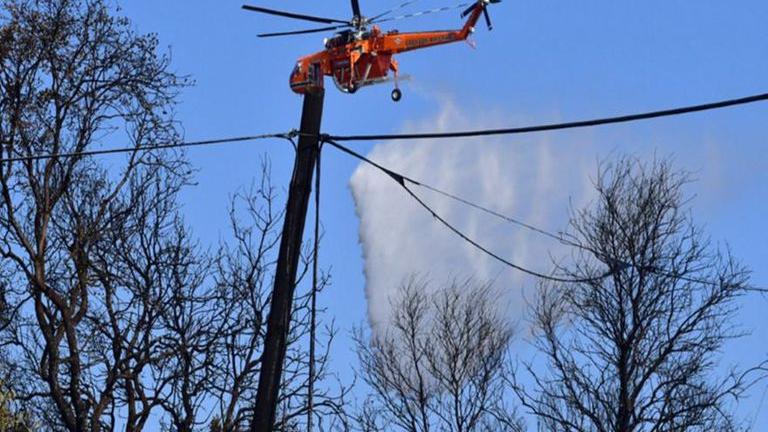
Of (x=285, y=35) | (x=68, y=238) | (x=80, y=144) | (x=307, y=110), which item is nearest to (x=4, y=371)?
(x=68, y=238)

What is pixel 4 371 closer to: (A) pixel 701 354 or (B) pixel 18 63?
(B) pixel 18 63

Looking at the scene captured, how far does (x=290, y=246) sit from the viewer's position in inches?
521

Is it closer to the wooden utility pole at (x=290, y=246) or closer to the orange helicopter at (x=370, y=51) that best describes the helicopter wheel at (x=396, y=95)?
the orange helicopter at (x=370, y=51)

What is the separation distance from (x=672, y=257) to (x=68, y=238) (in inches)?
434

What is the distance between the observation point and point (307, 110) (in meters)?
13.4

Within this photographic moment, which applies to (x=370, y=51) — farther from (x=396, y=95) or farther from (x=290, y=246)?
(x=290, y=246)

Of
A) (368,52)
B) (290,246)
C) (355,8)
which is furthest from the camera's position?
(368,52)

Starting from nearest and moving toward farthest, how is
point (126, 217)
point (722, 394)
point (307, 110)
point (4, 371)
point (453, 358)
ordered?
point (307, 110) < point (722, 394) < point (4, 371) < point (126, 217) < point (453, 358)

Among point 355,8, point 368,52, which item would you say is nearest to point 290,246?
point 355,8

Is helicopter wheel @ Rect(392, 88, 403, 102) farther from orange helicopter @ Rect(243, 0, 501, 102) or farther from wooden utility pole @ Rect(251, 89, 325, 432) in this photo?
wooden utility pole @ Rect(251, 89, 325, 432)

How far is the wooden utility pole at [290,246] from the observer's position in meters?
12.9

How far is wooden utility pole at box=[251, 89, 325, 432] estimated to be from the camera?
1295 cm

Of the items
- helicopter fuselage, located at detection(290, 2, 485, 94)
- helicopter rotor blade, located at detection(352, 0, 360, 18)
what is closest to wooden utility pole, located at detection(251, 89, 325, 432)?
Answer: helicopter rotor blade, located at detection(352, 0, 360, 18)

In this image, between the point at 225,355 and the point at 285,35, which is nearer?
the point at 225,355
